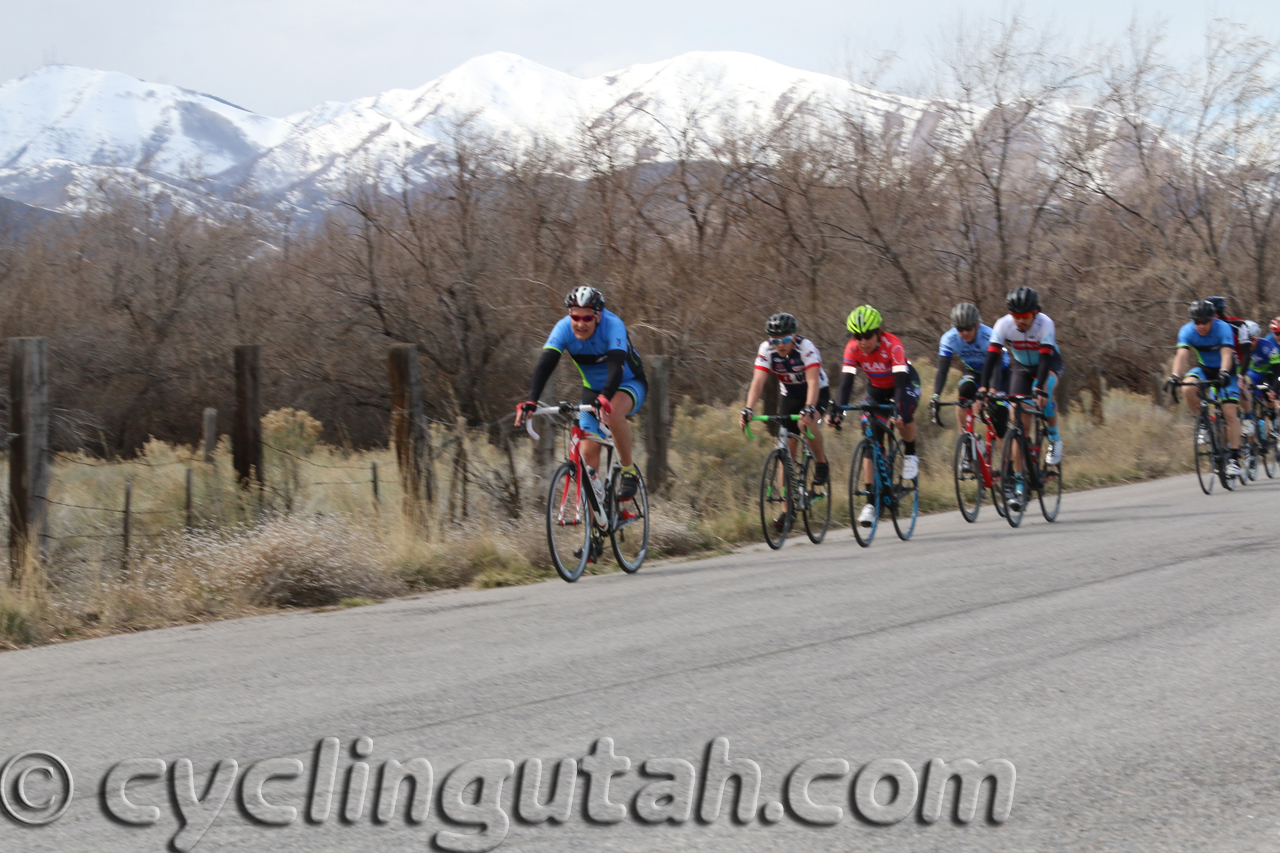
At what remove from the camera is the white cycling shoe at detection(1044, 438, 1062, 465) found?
13.1 m

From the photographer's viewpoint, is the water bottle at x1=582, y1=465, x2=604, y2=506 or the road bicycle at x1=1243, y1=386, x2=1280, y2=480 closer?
the water bottle at x1=582, y1=465, x2=604, y2=506

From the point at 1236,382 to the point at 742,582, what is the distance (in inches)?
361

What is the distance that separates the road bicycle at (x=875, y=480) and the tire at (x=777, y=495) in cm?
58

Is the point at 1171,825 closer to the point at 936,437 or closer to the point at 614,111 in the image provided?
the point at 936,437

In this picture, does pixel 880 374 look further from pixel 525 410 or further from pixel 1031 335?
pixel 525 410

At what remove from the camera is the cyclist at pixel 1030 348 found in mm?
12844

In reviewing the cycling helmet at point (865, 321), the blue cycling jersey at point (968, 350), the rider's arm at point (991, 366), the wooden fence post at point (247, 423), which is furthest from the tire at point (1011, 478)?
the wooden fence post at point (247, 423)

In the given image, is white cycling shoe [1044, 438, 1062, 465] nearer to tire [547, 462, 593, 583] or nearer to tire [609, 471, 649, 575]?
tire [609, 471, 649, 575]

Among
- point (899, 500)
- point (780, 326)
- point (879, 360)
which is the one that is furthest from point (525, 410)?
point (899, 500)

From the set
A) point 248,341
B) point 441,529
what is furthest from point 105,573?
point 248,341

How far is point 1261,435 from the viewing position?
56.5 ft

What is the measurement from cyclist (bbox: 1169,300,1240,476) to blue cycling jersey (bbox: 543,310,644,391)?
812 cm

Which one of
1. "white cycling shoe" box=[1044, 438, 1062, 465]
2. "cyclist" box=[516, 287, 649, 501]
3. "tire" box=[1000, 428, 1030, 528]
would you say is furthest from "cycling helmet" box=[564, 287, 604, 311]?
"white cycling shoe" box=[1044, 438, 1062, 465]

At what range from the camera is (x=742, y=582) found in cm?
927
